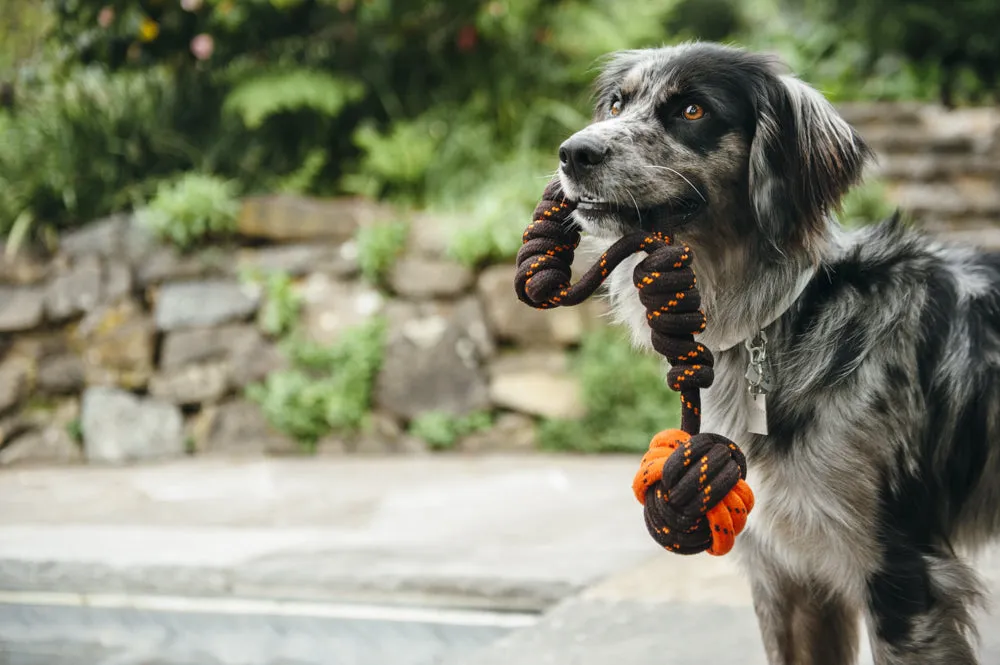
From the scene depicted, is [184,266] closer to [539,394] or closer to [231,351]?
[231,351]

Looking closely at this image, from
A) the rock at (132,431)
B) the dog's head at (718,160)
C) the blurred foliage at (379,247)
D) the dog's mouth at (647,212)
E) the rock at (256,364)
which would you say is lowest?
the rock at (132,431)

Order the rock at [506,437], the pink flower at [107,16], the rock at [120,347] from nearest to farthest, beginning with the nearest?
the rock at [506,437] → the rock at [120,347] → the pink flower at [107,16]

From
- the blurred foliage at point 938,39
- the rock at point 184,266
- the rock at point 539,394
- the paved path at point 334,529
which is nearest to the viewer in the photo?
the paved path at point 334,529

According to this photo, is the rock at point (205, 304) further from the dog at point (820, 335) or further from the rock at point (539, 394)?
the dog at point (820, 335)

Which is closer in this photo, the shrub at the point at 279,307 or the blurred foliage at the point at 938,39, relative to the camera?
the shrub at the point at 279,307

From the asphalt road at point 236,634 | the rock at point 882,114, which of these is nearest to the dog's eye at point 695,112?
the asphalt road at point 236,634

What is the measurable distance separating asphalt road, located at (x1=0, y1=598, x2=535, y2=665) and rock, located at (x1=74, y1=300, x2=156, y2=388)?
3154 mm

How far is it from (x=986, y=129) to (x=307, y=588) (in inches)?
247

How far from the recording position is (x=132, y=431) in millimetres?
7074

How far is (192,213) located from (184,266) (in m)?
0.39

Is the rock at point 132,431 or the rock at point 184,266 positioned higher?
the rock at point 184,266

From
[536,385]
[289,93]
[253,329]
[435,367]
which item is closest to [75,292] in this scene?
[253,329]

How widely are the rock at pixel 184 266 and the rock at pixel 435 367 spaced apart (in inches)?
55.8

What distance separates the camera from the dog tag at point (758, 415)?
7.77 feet
